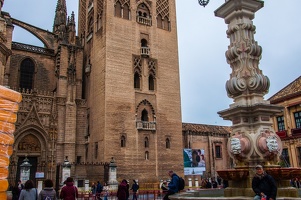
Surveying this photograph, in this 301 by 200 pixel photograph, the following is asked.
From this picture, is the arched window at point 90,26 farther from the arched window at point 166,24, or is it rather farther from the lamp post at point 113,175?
the lamp post at point 113,175

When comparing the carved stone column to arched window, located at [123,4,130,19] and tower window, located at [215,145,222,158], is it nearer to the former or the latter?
arched window, located at [123,4,130,19]

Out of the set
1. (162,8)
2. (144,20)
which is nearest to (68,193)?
(144,20)

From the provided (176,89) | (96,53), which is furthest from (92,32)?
(176,89)

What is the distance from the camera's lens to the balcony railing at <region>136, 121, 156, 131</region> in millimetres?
25219

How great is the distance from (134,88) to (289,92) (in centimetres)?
1290

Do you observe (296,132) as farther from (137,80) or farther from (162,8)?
(162,8)

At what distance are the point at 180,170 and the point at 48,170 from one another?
10.5 meters

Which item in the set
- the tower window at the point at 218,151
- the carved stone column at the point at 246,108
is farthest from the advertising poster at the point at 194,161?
the carved stone column at the point at 246,108

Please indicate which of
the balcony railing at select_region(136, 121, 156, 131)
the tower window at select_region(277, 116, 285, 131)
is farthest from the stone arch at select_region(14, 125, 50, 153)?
the tower window at select_region(277, 116, 285, 131)

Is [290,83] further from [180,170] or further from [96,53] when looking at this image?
[96,53]

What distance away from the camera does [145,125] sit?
2555 cm

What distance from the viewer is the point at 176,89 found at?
92.5 ft

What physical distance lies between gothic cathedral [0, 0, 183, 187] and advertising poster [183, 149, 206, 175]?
4518 millimetres

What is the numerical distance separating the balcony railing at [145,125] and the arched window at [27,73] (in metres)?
10.4
